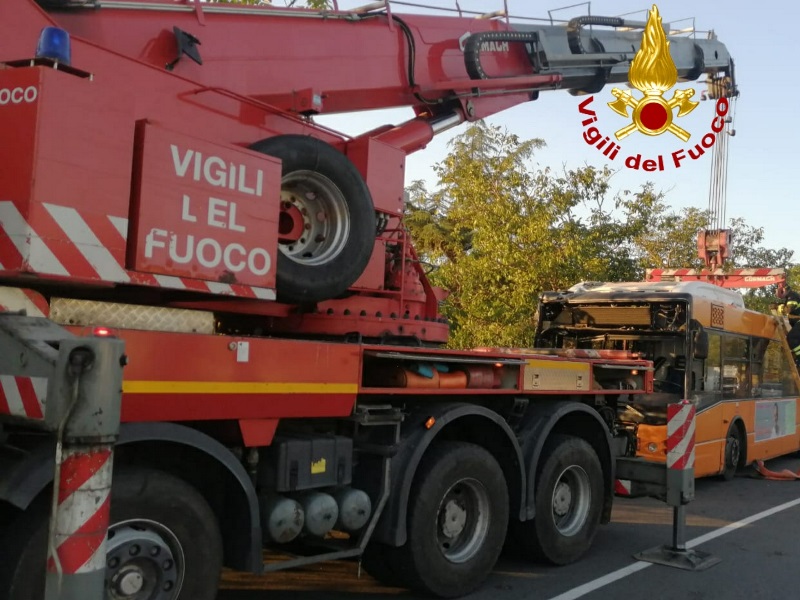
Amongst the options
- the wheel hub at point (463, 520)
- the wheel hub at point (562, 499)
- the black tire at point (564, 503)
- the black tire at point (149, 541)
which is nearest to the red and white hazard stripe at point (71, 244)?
the black tire at point (149, 541)

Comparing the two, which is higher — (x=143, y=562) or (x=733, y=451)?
(x=143, y=562)

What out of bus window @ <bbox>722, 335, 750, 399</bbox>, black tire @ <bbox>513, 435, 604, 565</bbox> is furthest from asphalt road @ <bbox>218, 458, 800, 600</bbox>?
bus window @ <bbox>722, 335, 750, 399</bbox>

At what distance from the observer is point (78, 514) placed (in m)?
2.43

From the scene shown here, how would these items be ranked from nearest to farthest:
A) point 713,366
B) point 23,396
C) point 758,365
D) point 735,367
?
point 23,396, point 713,366, point 735,367, point 758,365

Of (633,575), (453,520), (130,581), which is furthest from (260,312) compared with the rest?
(633,575)

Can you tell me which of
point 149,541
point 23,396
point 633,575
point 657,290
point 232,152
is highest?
point 232,152

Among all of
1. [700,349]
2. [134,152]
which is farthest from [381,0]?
[700,349]

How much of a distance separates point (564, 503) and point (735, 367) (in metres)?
5.89

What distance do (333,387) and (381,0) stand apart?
137 inches

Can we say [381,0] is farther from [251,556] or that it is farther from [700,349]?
[700,349]

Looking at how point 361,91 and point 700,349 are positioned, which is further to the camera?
point 700,349

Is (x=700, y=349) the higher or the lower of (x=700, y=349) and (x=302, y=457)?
the higher

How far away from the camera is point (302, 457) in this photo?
171 inches

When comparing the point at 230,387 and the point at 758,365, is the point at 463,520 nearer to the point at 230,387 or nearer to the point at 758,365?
the point at 230,387
